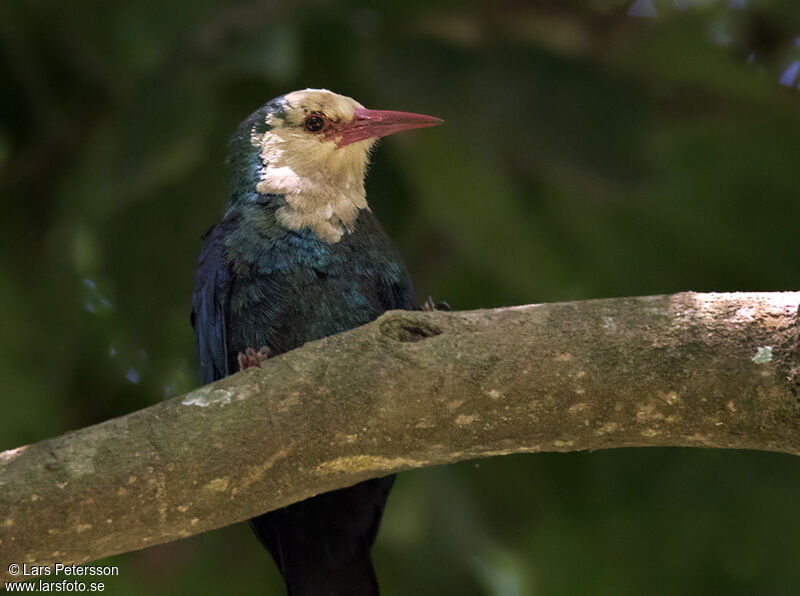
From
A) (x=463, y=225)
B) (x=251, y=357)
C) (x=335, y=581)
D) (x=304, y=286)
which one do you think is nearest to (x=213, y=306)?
(x=304, y=286)

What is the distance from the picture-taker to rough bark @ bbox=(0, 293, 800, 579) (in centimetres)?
264

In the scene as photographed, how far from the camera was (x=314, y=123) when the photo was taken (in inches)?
169

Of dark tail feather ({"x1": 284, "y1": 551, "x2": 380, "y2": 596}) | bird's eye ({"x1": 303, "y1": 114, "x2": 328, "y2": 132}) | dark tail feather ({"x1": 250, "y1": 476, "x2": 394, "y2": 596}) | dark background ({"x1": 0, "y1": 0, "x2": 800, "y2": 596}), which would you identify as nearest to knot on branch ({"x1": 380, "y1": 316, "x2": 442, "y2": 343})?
dark tail feather ({"x1": 250, "y1": 476, "x2": 394, "y2": 596})

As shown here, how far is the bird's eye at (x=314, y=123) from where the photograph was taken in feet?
14.0

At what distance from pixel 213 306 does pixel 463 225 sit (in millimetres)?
1505

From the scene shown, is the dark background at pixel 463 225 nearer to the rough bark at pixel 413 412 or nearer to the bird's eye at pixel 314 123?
the bird's eye at pixel 314 123

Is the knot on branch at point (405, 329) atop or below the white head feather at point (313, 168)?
below

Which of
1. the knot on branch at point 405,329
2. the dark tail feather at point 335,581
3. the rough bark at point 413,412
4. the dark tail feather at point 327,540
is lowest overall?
the dark tail feather at point 335,581

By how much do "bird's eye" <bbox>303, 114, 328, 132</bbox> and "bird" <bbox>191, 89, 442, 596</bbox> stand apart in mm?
44

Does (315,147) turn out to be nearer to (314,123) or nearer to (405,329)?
(314,123)

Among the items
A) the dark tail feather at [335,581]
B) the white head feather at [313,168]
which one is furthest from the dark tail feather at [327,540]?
the white head feather at [313,168]

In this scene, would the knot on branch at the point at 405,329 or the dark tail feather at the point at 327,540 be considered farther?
the dark tail feather at the point at 327,540

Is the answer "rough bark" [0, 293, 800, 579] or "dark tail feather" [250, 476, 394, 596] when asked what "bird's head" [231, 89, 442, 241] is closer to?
"dark tail feather" [250, 476, 394, 596]

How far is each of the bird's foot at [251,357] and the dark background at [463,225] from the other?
1.49 metres
